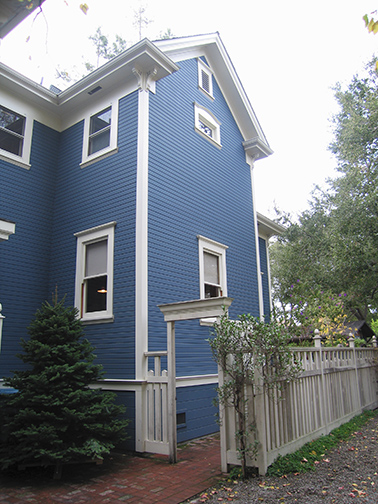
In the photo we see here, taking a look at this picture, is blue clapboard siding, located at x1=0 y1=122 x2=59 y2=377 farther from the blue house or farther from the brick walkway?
the brick walkway

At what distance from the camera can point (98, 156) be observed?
8539 mm

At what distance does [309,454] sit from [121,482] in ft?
8.56

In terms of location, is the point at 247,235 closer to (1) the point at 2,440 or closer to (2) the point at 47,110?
(2) the point at 47,110

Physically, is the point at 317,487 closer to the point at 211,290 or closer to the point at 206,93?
the point at 211,290

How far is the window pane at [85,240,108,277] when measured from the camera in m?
8.03

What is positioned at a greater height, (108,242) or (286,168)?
(286,168)

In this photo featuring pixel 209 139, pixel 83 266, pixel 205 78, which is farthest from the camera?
pixel 205 78

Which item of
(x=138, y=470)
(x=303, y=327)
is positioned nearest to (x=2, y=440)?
(x=138, y=470)

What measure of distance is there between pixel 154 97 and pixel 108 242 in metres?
3.31

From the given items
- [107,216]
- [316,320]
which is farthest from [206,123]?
[316,320]

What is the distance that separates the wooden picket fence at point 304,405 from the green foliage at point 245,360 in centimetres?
9

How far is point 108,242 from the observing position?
780cm

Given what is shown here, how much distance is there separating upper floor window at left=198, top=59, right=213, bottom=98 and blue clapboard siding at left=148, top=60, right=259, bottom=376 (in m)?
0.21

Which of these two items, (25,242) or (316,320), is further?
(316,320)
